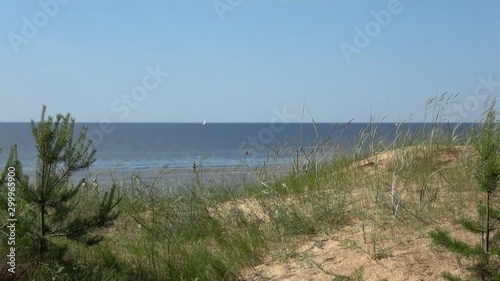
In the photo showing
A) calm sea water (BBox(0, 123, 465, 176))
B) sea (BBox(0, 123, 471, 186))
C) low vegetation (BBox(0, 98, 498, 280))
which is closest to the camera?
low vegetation (BBox(0, 98, 498, 280))

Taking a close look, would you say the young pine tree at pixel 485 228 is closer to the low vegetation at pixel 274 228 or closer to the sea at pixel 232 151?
the low vegetation at pixel 274 228

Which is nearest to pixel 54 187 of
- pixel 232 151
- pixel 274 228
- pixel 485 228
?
pixel 274 228

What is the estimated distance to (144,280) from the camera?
5.68 metres

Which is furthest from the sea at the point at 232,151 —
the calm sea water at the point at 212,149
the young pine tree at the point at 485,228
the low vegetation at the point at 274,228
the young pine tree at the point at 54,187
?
the young pine tree at the point at 485,228

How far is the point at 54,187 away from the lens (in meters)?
5.60

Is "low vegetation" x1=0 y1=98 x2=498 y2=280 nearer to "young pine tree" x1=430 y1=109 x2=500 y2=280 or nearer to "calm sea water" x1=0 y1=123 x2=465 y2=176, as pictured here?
"young pine tree" x1=430 y1=109 x2=500 y2=280

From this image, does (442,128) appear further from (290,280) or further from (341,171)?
(290,280)

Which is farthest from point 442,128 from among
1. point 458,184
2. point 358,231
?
point 358,231

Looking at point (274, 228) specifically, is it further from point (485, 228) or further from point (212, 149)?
point (212, 149)

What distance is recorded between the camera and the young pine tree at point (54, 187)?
545cm

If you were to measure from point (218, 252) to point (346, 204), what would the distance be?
5.11ft

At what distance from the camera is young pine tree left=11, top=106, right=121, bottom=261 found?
5445 millimetres

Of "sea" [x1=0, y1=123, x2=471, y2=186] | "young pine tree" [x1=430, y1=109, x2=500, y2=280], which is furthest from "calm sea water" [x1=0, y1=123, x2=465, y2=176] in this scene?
"young pine tree" [x1=430, y1=109, x2=500, y2=280]

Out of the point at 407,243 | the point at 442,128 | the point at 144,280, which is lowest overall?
the point at 144,280
